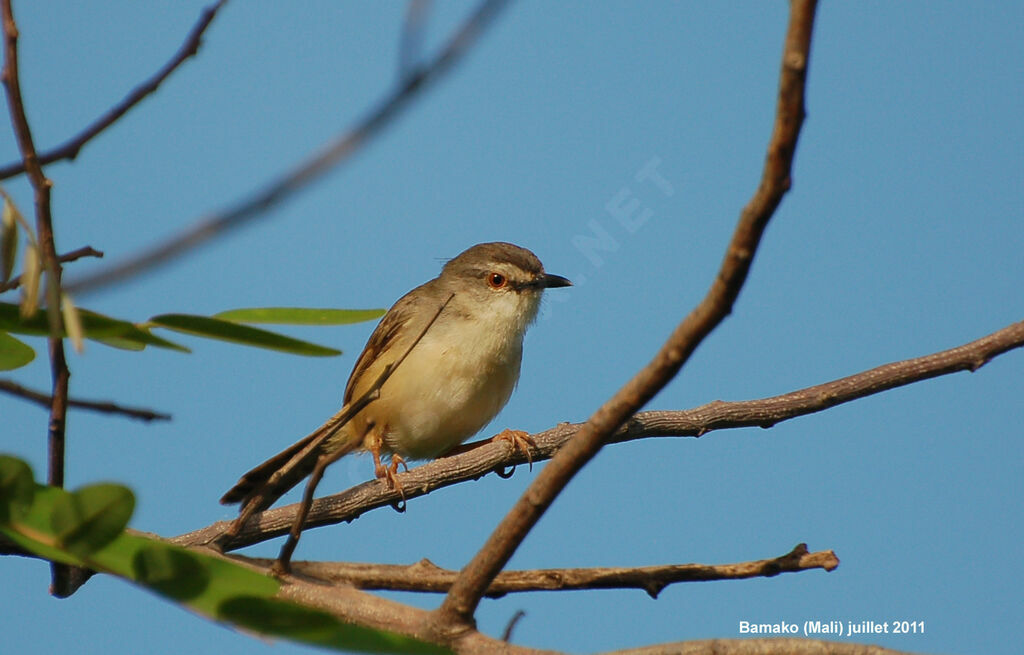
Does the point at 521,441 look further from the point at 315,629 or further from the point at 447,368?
the point at 315,629

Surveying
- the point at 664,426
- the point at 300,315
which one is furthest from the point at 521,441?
the point at 300,315

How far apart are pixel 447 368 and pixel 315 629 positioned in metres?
4.97

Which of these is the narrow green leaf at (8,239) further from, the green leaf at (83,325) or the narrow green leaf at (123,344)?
the narrow green leaf at (123,344)

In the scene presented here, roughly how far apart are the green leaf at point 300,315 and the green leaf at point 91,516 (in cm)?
64

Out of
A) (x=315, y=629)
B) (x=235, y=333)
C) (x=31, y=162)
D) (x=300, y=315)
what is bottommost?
(x=315, y=629)

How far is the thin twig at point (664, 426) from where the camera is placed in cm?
420

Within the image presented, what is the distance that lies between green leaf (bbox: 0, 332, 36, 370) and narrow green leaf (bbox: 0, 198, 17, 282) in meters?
0.67

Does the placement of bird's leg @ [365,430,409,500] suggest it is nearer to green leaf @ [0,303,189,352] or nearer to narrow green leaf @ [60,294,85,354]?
green leaf @ [0,303,189,352]

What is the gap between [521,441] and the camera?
5641 millimetres

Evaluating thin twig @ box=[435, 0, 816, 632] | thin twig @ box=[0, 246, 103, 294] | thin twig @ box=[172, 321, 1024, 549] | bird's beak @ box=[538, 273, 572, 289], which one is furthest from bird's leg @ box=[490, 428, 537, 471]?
thin twig @ box=[0, 246, 103, 294]

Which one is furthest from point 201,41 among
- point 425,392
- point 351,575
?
point 425,392

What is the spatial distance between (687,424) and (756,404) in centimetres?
38

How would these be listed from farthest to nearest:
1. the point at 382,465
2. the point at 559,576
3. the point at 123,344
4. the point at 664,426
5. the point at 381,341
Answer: the point at 381,341, the point at 382,465, the point at 664,426, the point at 559,576, the point at 123,344

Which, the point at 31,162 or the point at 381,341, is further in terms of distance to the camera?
the point at 381,341
